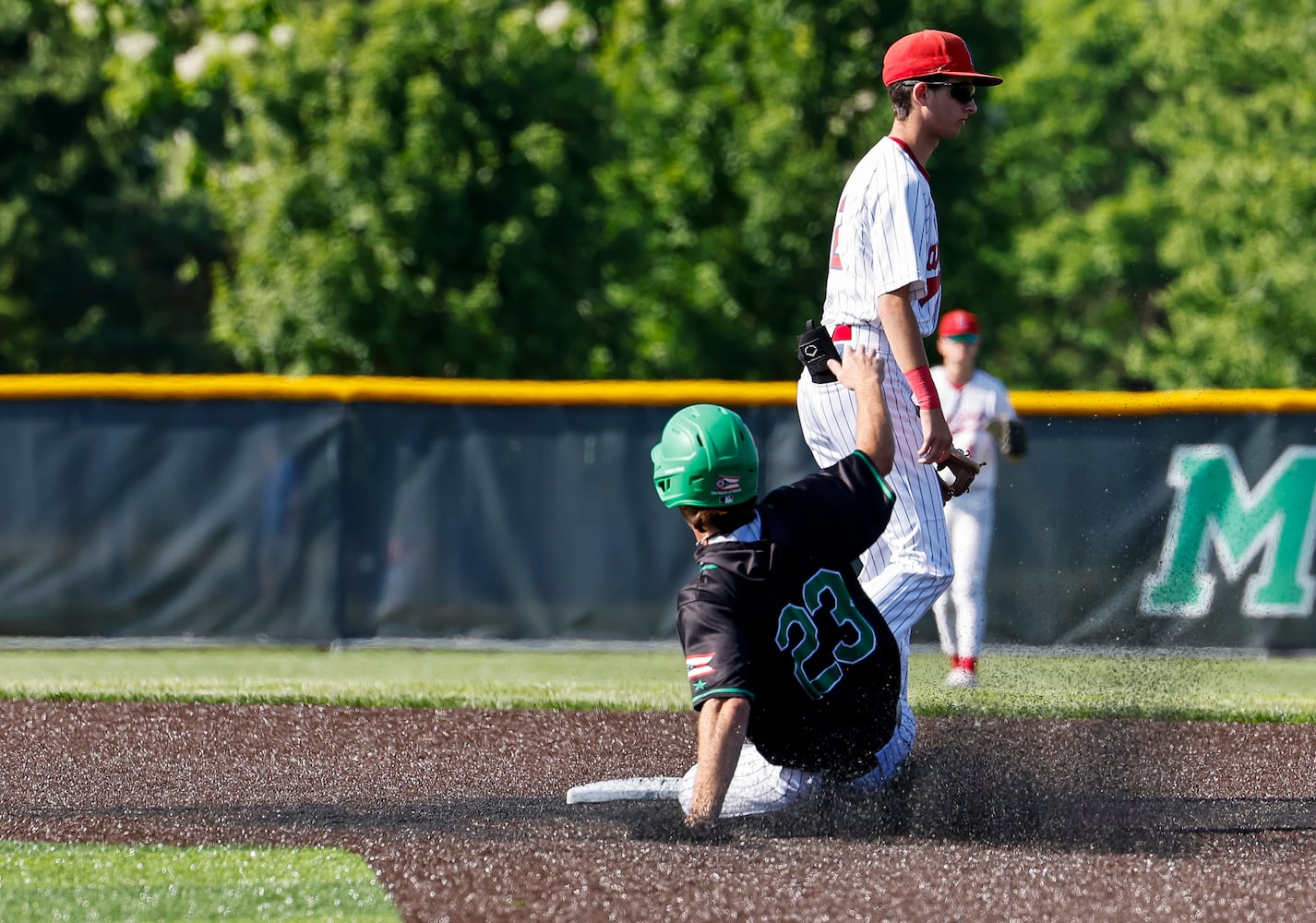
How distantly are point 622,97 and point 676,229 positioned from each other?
2.83 meters

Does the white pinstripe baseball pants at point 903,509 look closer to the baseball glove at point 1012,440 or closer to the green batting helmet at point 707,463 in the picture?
the green batting helmet at point 707,463

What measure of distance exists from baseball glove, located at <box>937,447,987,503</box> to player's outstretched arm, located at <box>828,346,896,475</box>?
0.24 metres

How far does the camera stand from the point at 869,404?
468 centimetres

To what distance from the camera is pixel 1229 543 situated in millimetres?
10516

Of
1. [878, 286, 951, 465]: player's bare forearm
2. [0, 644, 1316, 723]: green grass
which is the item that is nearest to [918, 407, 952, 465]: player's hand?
[878, 286, 951, 465]: player's bare forearm

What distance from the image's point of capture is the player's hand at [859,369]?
4.76m

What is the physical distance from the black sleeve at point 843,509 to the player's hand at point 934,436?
425mm

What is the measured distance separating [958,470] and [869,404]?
0.60 m

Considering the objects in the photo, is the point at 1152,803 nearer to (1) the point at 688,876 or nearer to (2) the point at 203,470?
(1) the point at 688,876

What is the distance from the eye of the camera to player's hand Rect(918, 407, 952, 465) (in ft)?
16.1

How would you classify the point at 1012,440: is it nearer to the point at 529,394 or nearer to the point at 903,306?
the point at 529,394

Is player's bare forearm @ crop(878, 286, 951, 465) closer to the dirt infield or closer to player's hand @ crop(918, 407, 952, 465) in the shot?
player's hand @ crop(918, 407, 952, 465)

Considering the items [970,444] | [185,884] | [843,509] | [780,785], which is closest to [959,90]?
[843,509]

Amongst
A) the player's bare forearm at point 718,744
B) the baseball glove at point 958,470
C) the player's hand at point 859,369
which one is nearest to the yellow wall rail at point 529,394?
the baseball glove at point 958,470
